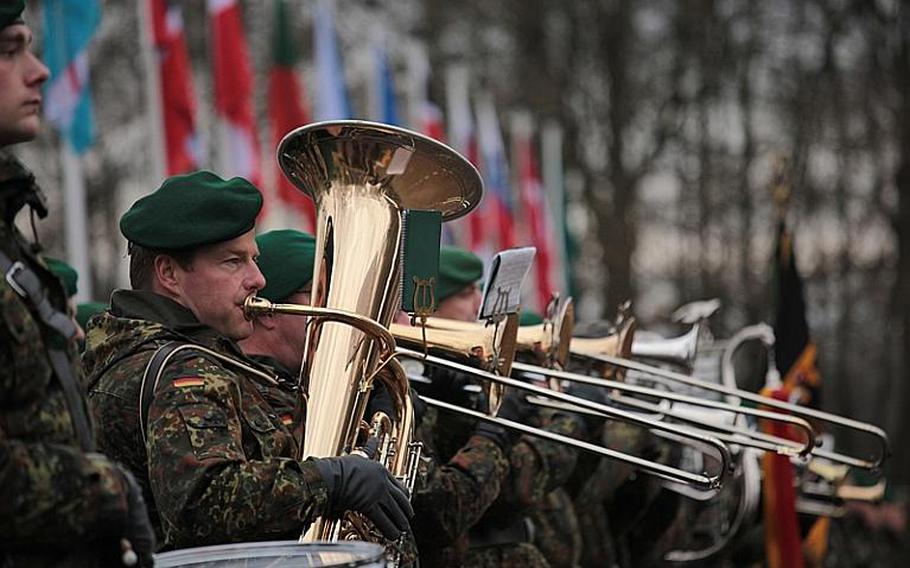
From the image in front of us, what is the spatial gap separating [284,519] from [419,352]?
1.34 m

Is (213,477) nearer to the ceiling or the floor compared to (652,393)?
nearer to the floor

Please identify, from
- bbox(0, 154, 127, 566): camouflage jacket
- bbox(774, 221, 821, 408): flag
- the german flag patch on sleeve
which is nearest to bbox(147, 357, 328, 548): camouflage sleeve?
the german flag patch on sleeve

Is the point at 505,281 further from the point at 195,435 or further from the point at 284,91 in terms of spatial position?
the point at 284,91

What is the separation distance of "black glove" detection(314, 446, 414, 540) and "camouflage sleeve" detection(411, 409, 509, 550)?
1050 millimetres

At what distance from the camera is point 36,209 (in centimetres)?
280

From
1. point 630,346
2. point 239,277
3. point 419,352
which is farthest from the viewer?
point 630,346

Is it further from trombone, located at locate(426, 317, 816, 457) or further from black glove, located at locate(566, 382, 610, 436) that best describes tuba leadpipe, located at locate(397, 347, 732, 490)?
black glove, located at locate(566, 382, 610, 436)

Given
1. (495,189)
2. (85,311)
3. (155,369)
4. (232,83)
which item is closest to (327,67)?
(232,83)

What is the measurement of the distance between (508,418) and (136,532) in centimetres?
262

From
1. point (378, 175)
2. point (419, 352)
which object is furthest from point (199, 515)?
point (419, 352)

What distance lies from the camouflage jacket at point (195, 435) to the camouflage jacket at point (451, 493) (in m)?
0.94

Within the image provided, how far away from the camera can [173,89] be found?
388 inches

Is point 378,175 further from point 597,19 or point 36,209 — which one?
point 597,19

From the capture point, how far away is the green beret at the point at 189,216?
12.2 feet
